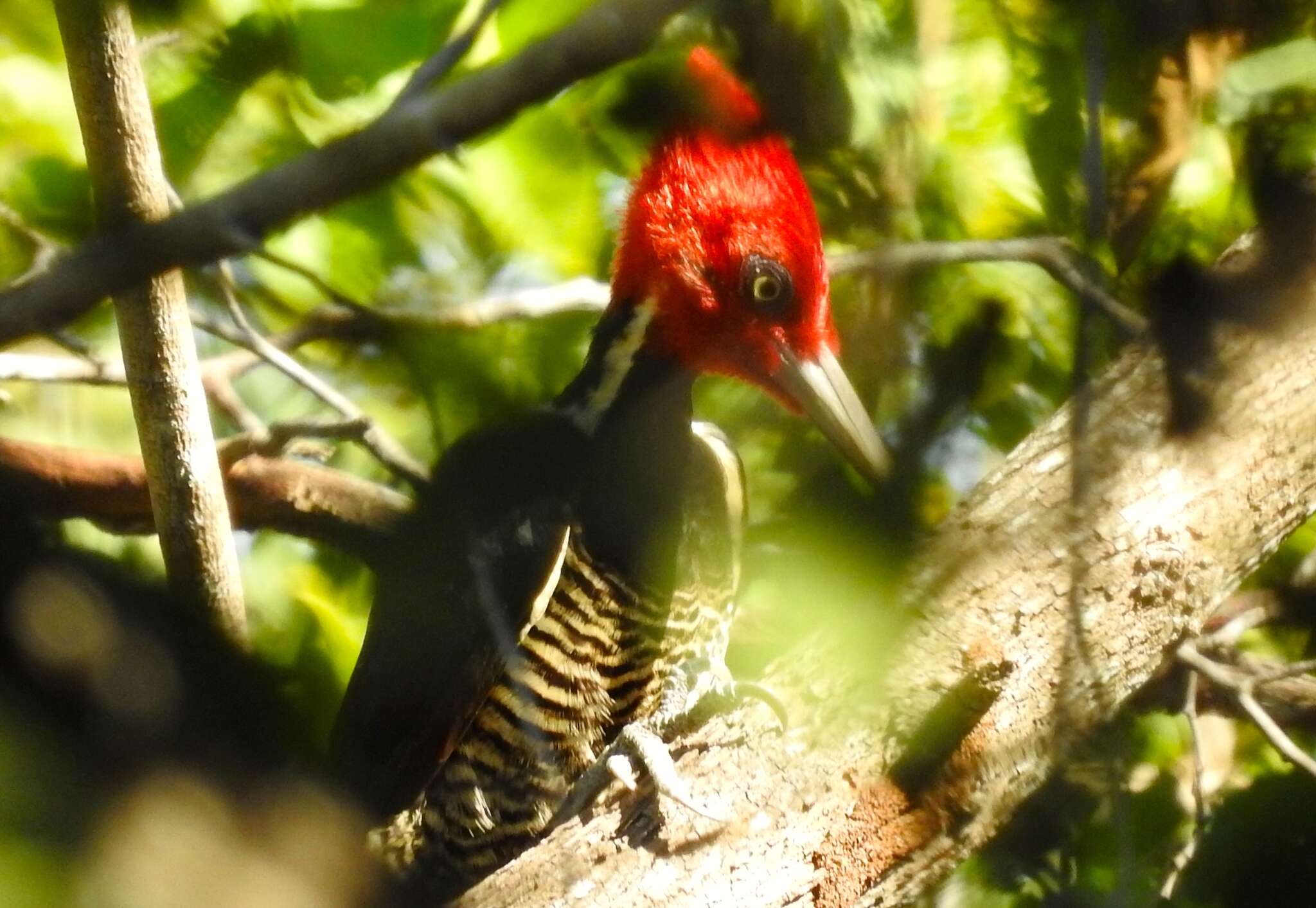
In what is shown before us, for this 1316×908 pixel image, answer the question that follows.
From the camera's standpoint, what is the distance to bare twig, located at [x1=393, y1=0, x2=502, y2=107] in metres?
0.90

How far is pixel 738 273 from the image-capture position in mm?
1809

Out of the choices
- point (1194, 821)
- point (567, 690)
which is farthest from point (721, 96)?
point (1194, 821)

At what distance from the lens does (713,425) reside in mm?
1880

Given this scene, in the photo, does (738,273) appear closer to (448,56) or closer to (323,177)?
(448,56)

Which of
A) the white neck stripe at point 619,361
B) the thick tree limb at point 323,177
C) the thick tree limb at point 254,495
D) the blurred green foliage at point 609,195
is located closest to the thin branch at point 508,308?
the blurred green foliage at point 609,195

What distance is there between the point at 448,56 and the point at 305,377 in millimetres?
290

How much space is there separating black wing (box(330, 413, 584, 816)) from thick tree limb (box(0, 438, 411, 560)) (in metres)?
0.05

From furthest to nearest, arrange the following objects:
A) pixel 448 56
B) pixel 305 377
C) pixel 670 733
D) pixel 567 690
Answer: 1. pixel 567 690
2. pixel 670 733
3. pixel 305 377
4. pixel 448 56

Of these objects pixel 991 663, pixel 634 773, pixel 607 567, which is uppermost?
pixel 607 567

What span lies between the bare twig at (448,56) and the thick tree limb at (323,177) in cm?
8

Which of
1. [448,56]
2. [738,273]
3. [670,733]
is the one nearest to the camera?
[448,56]

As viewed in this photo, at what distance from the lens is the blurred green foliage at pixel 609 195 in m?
0.91

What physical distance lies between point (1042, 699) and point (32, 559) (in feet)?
3.34

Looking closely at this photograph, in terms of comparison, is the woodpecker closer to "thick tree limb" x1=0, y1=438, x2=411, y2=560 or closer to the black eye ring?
the black eye ring
